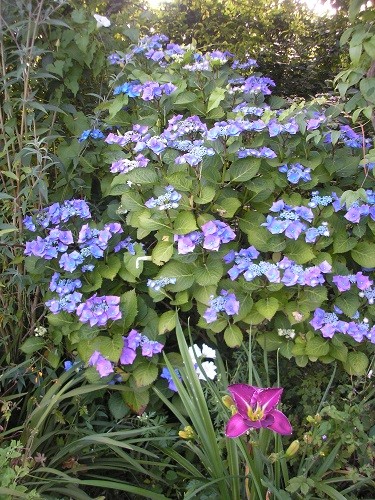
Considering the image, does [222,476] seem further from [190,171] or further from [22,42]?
[22,42]

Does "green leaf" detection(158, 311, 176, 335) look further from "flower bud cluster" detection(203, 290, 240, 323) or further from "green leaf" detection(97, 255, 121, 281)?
"green leaf" detection(97, 255, 121, 281)

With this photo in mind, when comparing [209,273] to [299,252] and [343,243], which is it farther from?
[343,243]

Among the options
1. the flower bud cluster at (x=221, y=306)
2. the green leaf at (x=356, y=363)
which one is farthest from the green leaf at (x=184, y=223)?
the green leaf at (x=356, y=363)

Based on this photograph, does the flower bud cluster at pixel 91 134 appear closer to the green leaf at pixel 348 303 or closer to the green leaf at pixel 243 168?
the green leaf at pixel 243 168

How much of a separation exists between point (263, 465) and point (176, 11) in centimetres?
362

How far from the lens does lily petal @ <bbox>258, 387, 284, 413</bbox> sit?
113 centimetres

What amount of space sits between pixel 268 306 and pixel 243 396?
607 mm

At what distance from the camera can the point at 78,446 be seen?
5.41 ft

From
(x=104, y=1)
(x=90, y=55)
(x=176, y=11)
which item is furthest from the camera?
(x=176, y=11)

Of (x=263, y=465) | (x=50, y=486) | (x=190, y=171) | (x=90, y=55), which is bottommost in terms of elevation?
(x=50, y=486)

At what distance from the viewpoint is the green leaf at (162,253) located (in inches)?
69.1

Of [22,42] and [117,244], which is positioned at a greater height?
[22,42]

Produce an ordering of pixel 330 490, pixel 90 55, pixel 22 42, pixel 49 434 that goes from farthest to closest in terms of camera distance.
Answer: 1. pixel 90 55
2. pixel 22 42
3. pixel 49 434
4. pixel 330 490

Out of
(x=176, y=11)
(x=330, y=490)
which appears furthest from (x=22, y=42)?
(x=176, y=11)
